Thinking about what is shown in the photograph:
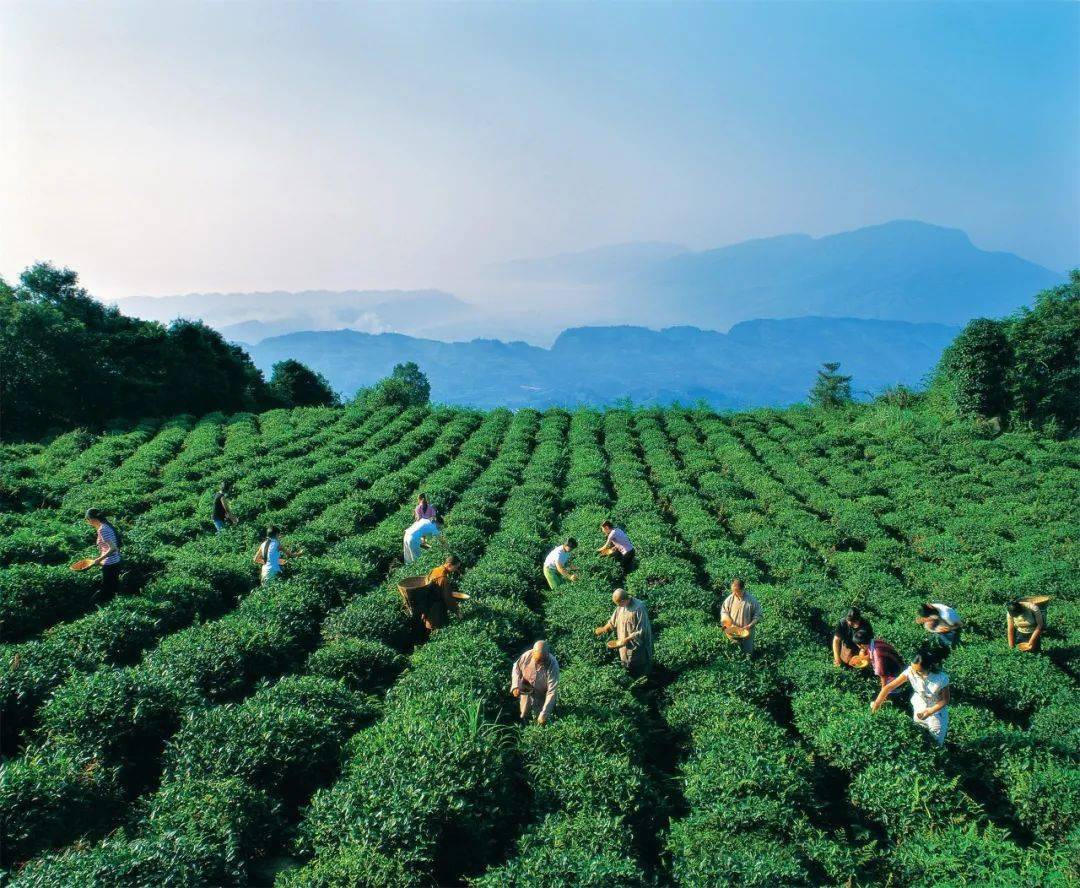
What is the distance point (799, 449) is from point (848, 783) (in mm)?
22201

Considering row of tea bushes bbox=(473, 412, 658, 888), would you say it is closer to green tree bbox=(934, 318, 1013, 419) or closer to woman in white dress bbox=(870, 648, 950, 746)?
woman in white dress bbox=(870, 648, 950, 746)

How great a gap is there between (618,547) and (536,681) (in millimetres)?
6596

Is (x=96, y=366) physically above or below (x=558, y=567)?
above

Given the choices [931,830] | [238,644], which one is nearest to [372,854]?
[238,644]

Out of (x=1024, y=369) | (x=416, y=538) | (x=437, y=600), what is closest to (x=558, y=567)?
(x=437, y=600)

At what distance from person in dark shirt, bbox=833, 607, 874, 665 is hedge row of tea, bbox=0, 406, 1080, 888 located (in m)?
0.33

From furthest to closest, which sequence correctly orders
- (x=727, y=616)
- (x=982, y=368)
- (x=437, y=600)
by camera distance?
(x=982, y=368) → (x=437, y=600) → (x=727, y=616)

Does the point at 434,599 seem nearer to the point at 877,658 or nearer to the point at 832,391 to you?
the point at 877,658

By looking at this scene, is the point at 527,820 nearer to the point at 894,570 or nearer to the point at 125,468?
the point at 894,570

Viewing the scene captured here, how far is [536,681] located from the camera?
820cm

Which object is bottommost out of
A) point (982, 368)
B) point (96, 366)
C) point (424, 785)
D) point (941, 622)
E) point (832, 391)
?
point (941, 622)

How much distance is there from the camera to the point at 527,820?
6.97 meters

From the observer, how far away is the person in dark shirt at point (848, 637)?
979 cm

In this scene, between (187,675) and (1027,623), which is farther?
(1027,623)
